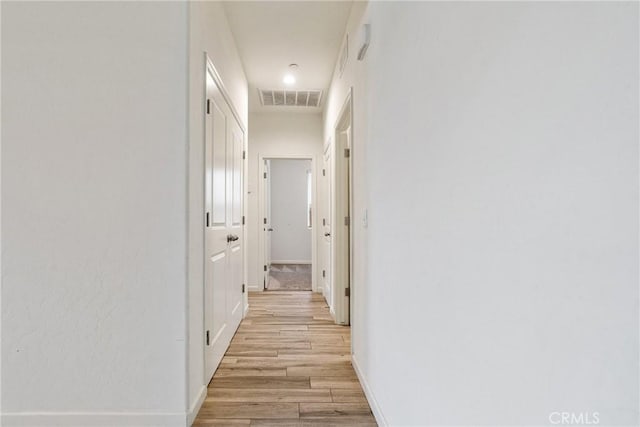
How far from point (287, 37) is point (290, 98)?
1351 millimetres

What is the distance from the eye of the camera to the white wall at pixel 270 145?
189 inches

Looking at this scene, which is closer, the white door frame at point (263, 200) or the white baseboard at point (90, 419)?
the white baseboard at point (90, 419)

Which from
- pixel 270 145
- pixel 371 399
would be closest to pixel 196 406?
pixel 371 399

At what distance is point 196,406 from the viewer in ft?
5.83

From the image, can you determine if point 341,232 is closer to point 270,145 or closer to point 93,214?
point 270,145

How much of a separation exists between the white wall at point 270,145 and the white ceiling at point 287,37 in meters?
0.92

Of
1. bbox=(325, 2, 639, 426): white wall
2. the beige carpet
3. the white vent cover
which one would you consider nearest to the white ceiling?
the white vent cover

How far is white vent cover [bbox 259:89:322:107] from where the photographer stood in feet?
13.4

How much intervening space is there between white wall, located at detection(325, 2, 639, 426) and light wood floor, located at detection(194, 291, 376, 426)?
65cm

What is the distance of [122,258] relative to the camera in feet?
5.45

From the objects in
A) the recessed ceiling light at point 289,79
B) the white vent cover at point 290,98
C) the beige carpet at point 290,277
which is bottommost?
the beige carpet at point 290,277

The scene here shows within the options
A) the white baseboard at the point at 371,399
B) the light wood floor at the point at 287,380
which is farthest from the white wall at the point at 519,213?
the light wood floor at the point at 287,380

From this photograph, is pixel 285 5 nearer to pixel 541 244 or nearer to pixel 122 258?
pixel 122 258

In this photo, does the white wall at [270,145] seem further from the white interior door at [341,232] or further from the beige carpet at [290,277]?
the white interior door at [341,232]
